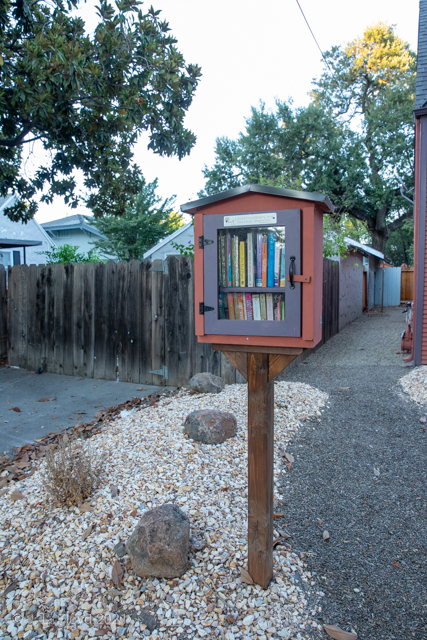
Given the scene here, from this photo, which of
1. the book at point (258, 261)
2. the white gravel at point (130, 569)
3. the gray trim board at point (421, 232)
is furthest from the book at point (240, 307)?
the gray trim board at point (421, 232)

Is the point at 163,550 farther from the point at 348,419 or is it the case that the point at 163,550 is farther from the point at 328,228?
the point at 328,228

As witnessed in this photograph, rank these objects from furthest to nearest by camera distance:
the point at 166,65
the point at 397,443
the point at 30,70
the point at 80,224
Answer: the point at 80,224 < the point at 166,65 < the point at 30,70 < the point at 397,443

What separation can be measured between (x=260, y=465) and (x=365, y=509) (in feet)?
4.29

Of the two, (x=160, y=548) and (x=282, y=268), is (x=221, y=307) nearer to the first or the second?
(x=282, y=268)

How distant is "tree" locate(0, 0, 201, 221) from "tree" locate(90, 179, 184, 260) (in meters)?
11.9

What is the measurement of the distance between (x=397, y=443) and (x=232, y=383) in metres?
2.30

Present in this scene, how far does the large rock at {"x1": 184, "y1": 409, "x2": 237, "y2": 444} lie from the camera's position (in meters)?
3.75

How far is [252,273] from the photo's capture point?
2.18 meters

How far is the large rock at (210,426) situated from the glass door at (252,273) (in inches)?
68.9

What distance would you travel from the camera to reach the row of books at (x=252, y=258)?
2105 millimetres

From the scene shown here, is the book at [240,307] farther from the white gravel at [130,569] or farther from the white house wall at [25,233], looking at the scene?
the white house wall at [25,233]

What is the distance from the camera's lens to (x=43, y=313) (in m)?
7.21

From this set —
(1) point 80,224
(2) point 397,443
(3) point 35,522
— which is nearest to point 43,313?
(3) point 35,522

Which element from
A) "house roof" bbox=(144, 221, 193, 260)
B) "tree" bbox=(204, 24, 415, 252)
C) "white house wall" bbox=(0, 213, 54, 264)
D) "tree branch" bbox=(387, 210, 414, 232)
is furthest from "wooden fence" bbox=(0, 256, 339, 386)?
"tree branch" bbox=(387, 210, 414, 232)
